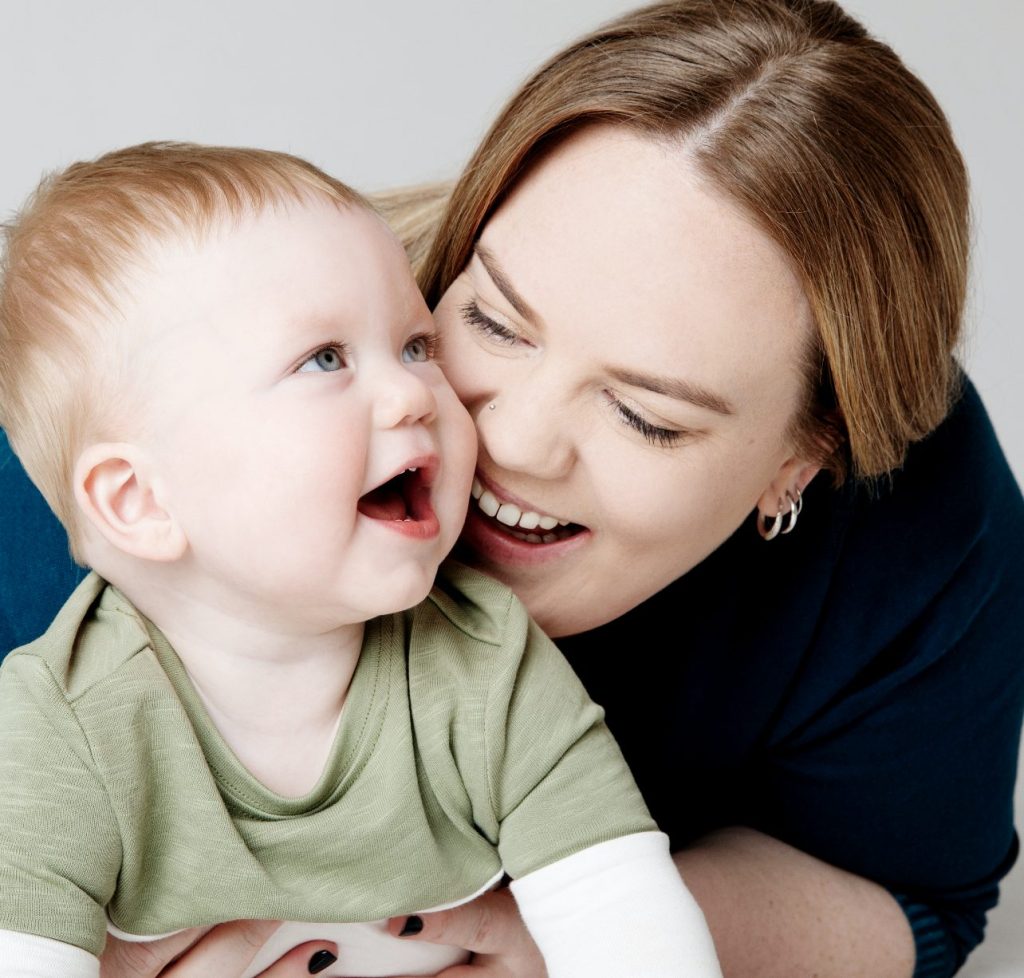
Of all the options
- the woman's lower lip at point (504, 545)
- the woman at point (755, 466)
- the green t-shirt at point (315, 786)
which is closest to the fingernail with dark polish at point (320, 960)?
the woman at point (755, 466)

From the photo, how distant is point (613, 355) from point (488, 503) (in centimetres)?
23

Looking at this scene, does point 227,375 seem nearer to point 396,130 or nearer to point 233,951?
point 233,951

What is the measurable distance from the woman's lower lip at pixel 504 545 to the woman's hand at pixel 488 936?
0.38m

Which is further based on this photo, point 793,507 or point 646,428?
point 793,507

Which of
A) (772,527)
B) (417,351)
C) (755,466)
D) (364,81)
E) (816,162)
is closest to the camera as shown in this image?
(417,351)

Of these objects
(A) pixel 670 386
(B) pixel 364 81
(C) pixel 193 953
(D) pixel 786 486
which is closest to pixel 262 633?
(C) pixel 193 953

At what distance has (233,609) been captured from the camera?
1455 millimetres

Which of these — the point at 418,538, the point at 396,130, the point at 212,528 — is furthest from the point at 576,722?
the point at 396,130

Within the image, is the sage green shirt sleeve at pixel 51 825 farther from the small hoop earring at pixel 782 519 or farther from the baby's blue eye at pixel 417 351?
the small hoop earring at pixel 782 519

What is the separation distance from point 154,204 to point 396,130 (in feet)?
5.96

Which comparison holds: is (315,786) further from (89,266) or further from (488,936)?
(89,266)

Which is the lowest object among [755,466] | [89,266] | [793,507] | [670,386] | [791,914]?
[791,914]

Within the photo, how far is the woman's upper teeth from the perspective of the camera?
1.68m

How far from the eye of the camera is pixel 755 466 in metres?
1.74
